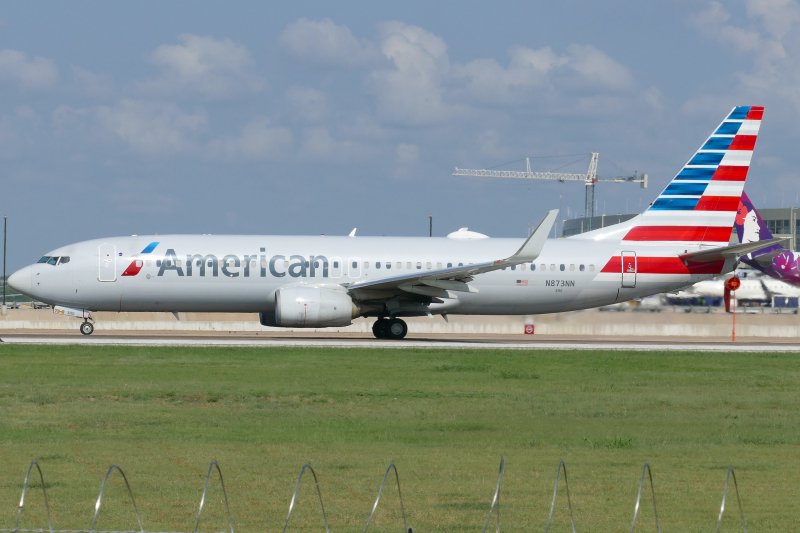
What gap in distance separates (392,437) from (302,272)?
20.8 meters

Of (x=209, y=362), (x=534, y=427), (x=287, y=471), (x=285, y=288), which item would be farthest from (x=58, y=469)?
(x=285, y=288)

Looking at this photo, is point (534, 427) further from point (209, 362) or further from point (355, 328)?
point (355, 328)

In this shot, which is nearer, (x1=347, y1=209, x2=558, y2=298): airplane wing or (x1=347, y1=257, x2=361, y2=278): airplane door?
(x1=347, y1=209, x2=558, y2=298): airplane wing

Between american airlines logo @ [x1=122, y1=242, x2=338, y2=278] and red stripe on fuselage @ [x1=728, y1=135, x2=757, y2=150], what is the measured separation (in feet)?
59.7

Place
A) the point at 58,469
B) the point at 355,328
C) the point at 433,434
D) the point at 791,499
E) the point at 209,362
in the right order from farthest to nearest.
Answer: the point at 355,328 → the point at 209,362 → the point at 433,434 → the point at 58,469 → the point at 791,499

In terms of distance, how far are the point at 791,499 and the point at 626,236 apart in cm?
2852

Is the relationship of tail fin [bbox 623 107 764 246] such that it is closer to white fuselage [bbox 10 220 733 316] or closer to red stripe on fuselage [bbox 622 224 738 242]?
red stripe on fuselage [bbox 622 224 738 242]

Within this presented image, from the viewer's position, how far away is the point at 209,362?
25.9 metres

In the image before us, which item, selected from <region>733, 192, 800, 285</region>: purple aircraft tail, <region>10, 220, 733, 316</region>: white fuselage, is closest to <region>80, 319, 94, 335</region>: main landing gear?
<region>10, 220, 733, 316</region>: white fuselage

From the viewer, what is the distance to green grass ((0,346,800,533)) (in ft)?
32.1

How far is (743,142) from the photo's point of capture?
39188 mm

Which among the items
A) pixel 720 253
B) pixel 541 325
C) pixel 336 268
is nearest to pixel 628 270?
pixel 720 253

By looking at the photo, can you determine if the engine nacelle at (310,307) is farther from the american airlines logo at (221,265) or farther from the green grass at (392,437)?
the green grass at (392,437)

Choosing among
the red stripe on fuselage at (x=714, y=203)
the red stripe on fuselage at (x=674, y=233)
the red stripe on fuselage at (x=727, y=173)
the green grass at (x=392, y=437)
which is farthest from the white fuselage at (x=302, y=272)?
the green grass at (x=392, y=437)
